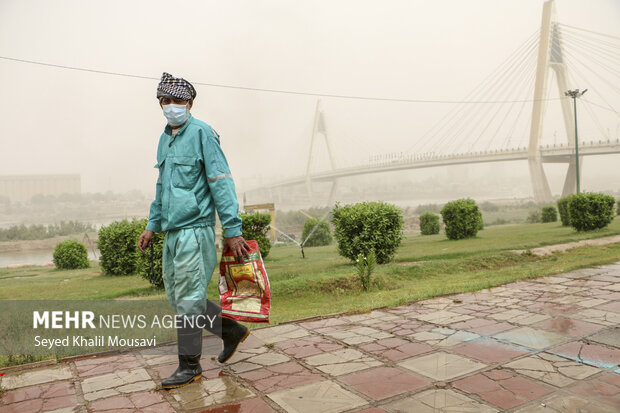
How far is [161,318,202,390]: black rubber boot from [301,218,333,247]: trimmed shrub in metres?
14.5

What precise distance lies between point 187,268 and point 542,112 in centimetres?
2843

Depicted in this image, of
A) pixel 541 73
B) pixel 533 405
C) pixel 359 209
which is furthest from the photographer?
pixel 541 73

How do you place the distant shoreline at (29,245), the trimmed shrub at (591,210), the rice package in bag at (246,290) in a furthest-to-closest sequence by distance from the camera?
the distant shoreline at (29,245), the trimmed shrub at (591,210), the rice package in bag at (246,290)

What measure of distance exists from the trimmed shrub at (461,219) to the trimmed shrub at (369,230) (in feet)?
18.3

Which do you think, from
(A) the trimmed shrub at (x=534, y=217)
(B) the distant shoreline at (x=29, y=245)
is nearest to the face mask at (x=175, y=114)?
(B) the distant shoreline at (x=29, y=245)

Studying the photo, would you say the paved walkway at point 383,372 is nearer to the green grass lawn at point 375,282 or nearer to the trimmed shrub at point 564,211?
the green grass lawn at point 375,282

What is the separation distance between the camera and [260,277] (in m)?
2.44

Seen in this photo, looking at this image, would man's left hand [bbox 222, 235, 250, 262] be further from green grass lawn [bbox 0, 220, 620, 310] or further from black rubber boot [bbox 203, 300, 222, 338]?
green grass lawn [bbox 0, 220, 620, 310]

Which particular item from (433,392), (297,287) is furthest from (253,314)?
(297,287)

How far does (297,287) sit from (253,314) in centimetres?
332

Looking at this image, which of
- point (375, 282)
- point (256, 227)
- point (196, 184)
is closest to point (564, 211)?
point (256, 227)

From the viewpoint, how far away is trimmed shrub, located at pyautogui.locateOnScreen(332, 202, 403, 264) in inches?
306

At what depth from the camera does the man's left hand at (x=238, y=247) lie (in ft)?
7.61

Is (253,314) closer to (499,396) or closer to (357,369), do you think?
(357,369)
